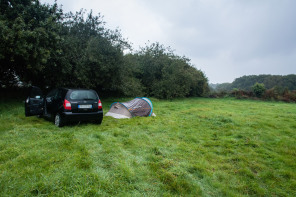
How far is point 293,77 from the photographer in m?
47.0

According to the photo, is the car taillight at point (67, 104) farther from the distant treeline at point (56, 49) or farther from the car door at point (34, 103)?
the distant treeline at point (56, 49)

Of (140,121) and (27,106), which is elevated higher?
(27,106)

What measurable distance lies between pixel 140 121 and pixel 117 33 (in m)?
9.84

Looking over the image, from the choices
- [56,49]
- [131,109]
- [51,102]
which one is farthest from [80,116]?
[56,49]

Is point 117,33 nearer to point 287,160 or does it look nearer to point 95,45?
point 95,45

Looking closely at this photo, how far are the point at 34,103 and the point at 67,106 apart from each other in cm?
190

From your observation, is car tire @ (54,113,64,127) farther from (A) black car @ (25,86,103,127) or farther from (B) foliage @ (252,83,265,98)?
(B) foliage @ (252,83,265,98)

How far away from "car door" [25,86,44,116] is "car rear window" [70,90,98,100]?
73.2 inches

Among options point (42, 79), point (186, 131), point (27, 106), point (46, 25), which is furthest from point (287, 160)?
point (42, 79)

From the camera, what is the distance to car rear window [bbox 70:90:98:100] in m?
6.30

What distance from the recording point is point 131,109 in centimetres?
890

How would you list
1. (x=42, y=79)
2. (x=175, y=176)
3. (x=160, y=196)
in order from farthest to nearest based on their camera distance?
(x=42, y=79) → (x=175, y=176) → (x=160, y=196)

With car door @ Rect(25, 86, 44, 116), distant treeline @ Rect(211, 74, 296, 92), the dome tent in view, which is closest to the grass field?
car door @ Rect(25, 86, 44, 116)

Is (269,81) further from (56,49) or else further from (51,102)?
(51,102)
